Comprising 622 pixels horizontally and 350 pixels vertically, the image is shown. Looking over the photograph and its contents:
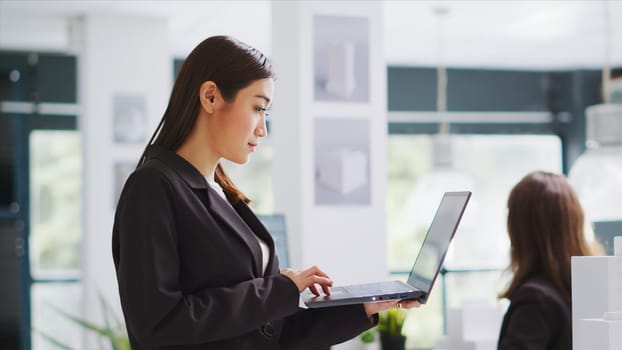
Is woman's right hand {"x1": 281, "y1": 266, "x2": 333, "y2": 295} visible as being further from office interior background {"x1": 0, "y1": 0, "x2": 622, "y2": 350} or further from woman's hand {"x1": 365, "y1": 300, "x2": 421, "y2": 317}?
office interior background {"x1": 0, "y1": 0, "x2": 622, "y2": 350}

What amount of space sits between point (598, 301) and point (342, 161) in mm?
2054

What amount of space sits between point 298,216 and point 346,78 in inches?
24.0

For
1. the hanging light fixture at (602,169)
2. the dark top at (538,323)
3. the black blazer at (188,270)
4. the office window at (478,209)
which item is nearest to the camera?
the black blazer at (188,270)

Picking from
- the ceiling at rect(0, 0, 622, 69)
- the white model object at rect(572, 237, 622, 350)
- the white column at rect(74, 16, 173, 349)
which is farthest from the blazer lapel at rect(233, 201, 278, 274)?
the white column at rect(74, 16, 173, 349)

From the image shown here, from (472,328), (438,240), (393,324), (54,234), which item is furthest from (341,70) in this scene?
(54,234)

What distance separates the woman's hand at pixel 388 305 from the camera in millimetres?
1611

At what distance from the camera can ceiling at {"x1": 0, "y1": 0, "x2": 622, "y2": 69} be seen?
4.91m

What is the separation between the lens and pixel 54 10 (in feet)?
16.3

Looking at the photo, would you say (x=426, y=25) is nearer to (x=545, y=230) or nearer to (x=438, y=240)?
(x=545, y=230)

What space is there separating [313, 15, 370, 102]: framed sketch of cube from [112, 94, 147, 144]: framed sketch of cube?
1.79 m

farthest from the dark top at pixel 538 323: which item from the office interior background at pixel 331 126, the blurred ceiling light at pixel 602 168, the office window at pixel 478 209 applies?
the office window at pixel 478 209

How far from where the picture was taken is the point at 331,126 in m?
3.68

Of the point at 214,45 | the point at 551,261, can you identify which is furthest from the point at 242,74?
the point at 551,261

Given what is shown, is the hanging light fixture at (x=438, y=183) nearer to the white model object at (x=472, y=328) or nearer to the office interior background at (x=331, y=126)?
the office interior background at (x=331, y=126)
